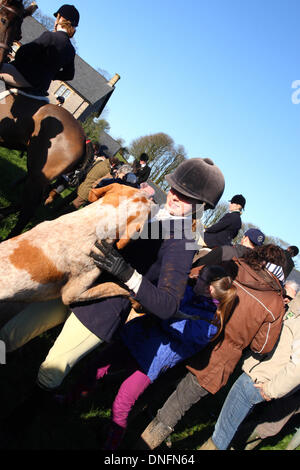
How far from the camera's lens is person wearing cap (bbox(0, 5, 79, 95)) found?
4.13 meters

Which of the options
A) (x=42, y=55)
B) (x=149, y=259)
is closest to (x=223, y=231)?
(x=149, y=259)

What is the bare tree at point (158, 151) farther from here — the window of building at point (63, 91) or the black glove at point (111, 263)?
the black glove at point (111, 263)

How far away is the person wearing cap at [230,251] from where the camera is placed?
445 centimetres

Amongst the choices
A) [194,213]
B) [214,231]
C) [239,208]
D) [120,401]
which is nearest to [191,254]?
[194,213]

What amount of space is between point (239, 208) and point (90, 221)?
16.9 ft

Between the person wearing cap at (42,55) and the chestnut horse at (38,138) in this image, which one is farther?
the chestnut horse at (38,138)

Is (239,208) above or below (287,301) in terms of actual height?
above

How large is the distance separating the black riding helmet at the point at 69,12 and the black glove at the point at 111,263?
12.4ft

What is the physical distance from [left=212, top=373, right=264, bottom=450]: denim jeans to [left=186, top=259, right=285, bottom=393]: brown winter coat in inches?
18.8

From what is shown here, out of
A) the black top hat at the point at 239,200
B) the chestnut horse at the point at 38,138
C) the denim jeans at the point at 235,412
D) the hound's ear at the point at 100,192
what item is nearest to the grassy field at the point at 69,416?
the denim jeans at the point at 235,412

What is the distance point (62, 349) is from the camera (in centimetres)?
246
